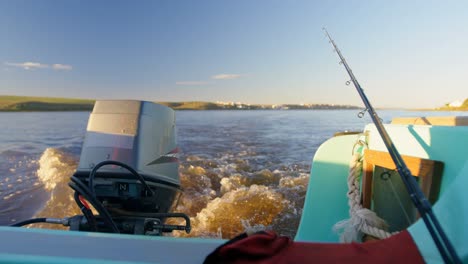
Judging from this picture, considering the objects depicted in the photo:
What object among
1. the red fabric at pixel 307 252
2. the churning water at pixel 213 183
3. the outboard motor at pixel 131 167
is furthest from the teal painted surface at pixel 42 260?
the churning water at pixel 213 183

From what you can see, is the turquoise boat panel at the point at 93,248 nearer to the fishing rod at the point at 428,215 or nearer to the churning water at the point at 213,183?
the fishing rod at the point at 428,215

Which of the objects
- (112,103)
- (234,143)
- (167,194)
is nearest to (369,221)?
(167,194)

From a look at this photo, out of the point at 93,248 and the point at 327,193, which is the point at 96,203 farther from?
the point at 327,193

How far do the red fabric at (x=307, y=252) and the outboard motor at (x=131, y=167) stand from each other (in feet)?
3.77

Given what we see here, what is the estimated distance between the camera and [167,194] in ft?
8.50

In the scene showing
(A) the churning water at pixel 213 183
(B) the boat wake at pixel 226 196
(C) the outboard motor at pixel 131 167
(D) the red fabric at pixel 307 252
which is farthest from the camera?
(A) the churning water at pixel 213 183

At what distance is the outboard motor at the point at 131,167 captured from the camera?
1.99m

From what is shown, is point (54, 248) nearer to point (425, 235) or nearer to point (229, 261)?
point (229, 261)

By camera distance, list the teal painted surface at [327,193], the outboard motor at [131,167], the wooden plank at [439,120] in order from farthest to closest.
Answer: the teal painted surface at [327,193] → the outboard motor at [131,167] → the wooden plank at [439,120]

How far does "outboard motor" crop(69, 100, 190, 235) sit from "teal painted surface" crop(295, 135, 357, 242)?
3.03 ft

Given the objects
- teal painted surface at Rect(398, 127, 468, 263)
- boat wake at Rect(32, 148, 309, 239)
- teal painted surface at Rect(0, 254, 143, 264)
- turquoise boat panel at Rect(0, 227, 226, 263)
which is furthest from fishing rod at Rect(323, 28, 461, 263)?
boat wake at Rect(32, 148, 309, 239)

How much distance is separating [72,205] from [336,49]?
3525 mm

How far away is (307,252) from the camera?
0.90 meters

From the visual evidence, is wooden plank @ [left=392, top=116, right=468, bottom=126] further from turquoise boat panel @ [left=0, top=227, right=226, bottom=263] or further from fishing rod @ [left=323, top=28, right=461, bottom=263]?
turquoise boat panel @ [left=0, top=227, right=226, bottom=263]
